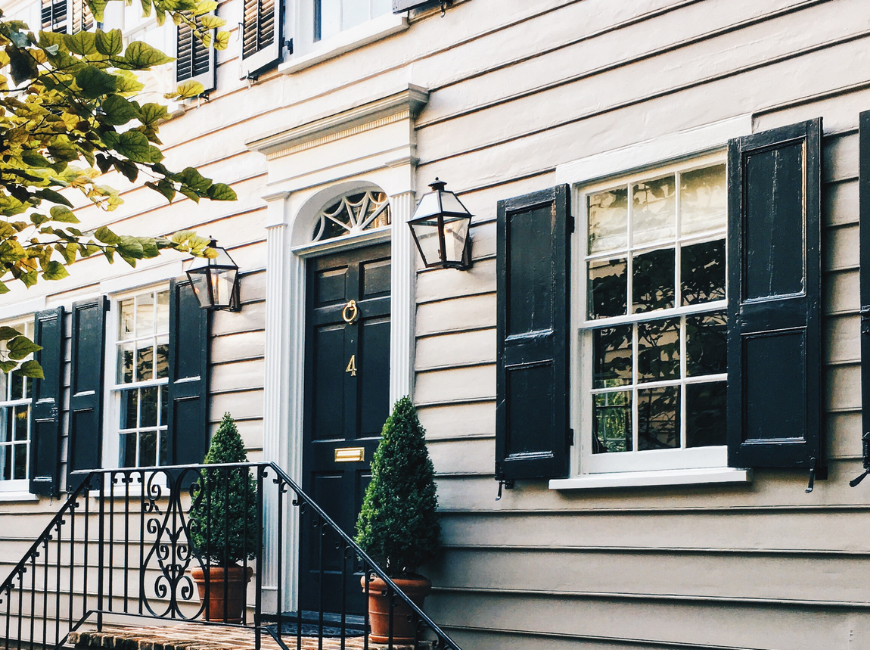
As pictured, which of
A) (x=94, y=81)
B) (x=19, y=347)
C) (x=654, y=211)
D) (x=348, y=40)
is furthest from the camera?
(x=348, y=40)

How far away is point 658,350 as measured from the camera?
18.5 feet

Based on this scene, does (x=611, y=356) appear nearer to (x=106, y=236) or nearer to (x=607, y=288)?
(x=607, y=288)

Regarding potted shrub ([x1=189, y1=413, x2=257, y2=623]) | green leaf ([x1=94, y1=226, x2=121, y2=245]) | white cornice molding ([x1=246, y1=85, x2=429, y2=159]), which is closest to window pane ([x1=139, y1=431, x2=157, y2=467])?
potted shrub ([x1=189, y1=413, x2=257, y2=623])

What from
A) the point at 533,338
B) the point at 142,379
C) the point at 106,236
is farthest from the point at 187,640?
the point at 142,379

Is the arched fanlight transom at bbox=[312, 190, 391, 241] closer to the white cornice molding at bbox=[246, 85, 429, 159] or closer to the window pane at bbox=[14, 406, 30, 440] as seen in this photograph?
the white cornice molding at bbox=[246, 85, 429, 159]

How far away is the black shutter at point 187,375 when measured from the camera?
822cm

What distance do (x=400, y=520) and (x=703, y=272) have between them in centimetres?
201

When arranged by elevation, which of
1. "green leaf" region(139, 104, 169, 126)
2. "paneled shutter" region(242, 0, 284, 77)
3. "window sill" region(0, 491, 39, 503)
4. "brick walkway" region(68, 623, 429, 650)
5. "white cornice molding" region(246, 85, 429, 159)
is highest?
"paneled shutter" region(242, 0, 284, 77)

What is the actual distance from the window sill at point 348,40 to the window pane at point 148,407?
2741 millimetres

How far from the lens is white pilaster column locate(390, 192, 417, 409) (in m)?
6.73

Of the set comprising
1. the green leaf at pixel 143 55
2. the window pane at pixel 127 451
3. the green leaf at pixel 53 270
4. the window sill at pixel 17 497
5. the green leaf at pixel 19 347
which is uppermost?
the green leaf at pixel 143 55

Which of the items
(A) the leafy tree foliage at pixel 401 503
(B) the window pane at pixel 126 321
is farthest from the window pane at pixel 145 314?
(A) the leafy tree foliage at pixel 401 503

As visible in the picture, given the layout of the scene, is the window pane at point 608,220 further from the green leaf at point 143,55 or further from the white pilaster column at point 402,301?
the green leaf at point 143,55

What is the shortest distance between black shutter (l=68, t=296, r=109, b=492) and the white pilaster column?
3.32 metres
